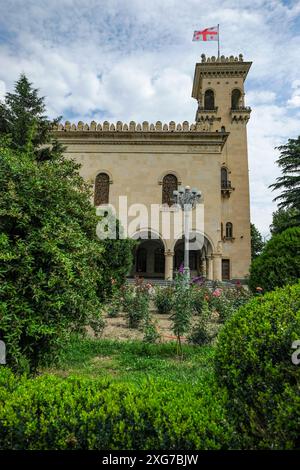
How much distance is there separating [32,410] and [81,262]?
175 centimetres

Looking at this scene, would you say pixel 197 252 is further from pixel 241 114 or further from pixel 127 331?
pixel 127 331

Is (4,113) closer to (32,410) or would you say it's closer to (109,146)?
(109,146)

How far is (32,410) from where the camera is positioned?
6.50 feet

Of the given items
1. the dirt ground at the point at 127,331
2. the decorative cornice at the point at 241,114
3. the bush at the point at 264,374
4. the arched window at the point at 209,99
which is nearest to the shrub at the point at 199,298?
the dirt ground at the point at 127,331

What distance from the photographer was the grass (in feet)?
13.5

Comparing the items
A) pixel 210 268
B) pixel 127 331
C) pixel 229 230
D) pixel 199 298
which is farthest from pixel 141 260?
pixel 127 331

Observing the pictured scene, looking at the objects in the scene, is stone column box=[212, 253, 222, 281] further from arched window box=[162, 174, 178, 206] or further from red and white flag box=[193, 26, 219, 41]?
red and white flag box=[193, 26, 219, 41]

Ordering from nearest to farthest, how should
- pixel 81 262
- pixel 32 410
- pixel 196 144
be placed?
pixel 32 410 < pixel 81 262 < pixel 196 144

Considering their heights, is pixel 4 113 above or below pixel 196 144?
below

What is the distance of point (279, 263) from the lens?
7102 mm

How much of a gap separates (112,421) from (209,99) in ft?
94.8

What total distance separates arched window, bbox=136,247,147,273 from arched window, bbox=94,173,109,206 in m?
5.46

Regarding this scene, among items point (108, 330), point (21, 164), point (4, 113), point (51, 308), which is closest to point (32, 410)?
point (51, 308)
